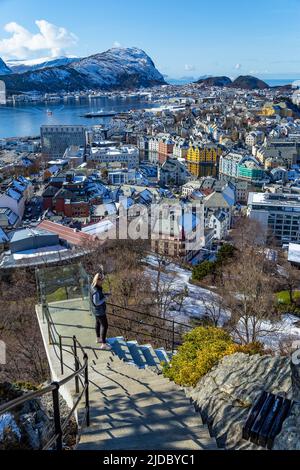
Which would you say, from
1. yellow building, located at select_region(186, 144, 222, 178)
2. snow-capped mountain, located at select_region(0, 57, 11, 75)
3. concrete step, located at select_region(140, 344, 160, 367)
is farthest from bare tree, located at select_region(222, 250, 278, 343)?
snow-capped mountain, located at select_region(0, 57, 11, 75)

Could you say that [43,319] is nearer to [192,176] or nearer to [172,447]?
[172,447]

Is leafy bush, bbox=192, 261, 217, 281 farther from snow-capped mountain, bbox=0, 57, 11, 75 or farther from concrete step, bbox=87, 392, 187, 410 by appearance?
snow-capped mountain, bbox=0, 57, 11, 75

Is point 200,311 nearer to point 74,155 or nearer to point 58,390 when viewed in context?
point 58,390

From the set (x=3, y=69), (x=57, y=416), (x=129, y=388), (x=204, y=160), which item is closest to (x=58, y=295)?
(x=129, y=388)

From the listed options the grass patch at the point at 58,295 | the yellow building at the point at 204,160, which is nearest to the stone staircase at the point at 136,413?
the grass patch at the point at 58,295

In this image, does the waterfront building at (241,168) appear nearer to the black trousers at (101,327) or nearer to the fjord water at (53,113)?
the fjord water at (53,113)
